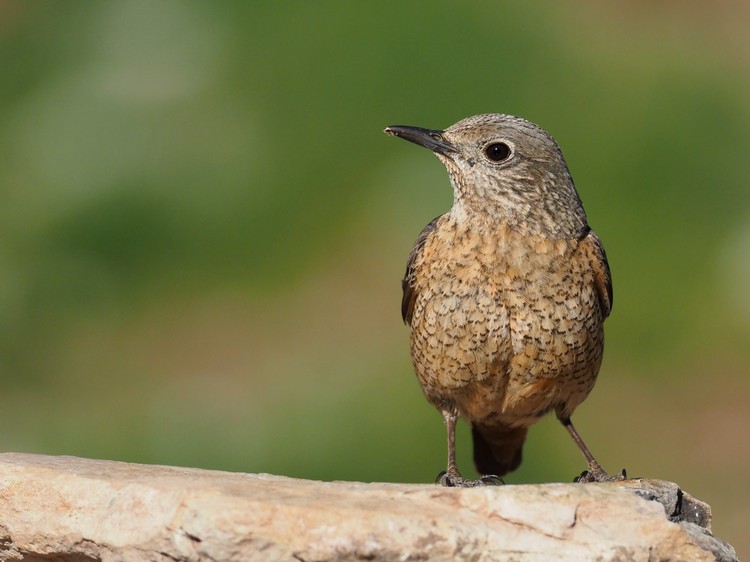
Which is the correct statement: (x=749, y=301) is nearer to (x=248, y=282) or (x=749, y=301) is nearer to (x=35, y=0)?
(x=248, y=282)

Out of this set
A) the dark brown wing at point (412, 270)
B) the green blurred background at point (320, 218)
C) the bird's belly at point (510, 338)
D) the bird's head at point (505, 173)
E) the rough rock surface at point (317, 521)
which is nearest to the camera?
the rough rock surface at point (317, 521)

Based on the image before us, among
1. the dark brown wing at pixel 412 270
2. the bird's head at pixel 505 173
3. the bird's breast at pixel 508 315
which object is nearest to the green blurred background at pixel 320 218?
the dark brown wing at pixel 412 270

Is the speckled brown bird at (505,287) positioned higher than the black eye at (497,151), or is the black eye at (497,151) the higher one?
the black eye at (497,151)

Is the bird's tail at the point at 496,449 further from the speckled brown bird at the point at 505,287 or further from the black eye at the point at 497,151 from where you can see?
the black eye at the point at 497,151

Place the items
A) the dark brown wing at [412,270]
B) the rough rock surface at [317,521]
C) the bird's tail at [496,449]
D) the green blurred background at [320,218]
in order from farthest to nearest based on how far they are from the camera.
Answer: the green blurred background at [320,218], the bird's tail at [496,449], the dark brown wing at [412,270], the rough rock surface at [317,521]

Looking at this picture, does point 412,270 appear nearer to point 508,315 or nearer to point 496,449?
point 508,315

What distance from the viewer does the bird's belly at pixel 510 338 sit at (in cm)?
646

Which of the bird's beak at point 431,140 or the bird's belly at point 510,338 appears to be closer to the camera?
the bird's belly at point 510,338

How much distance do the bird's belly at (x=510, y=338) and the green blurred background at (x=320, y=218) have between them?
2846mm

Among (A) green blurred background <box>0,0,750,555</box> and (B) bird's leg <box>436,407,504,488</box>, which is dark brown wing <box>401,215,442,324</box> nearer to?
(B) bird's leg <box>436,407,504,488</box>

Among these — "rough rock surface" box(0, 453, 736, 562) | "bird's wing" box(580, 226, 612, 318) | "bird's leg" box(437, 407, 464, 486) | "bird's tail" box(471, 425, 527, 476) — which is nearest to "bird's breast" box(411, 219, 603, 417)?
"bird's wing" box(580, 226, 612, 318)

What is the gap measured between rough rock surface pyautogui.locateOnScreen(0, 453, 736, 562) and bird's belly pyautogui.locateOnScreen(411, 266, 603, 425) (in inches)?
47.6

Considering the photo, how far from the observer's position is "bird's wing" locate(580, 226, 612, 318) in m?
6.89

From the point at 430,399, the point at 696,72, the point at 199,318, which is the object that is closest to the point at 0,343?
the point at 199,318
